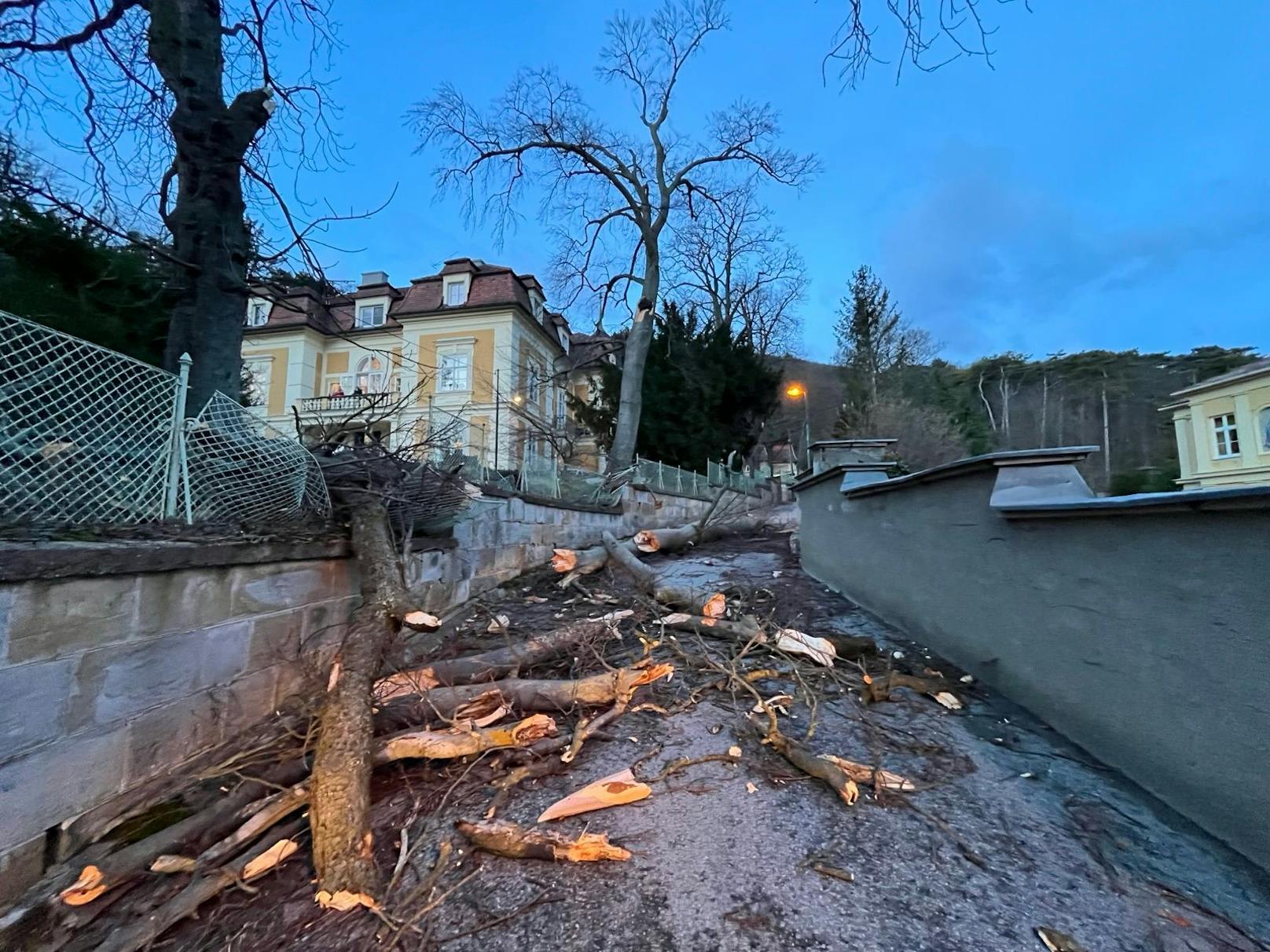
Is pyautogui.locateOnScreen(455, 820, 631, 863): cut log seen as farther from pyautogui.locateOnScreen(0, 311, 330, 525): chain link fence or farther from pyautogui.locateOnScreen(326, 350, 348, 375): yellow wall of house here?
pyautogui.locateOnScreen(326, 350, 348, 375): yellow wall of house

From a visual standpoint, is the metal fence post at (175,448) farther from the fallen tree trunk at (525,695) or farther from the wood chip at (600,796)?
the wood chip at (600,796)

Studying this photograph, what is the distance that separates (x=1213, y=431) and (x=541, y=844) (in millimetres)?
14332

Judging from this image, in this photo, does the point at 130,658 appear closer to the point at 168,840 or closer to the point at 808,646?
the point at 168,840

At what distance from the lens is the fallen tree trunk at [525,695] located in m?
2.90

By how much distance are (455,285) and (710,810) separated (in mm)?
24665

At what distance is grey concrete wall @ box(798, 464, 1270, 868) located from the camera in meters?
1.96

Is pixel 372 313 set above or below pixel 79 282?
above

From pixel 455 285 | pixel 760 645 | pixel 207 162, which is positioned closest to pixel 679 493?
pixel 760 645

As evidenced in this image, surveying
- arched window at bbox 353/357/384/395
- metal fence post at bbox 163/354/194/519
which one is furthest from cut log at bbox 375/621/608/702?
arched window at bbox 353/357/384/395

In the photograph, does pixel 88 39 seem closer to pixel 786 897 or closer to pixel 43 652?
pixel 43 652

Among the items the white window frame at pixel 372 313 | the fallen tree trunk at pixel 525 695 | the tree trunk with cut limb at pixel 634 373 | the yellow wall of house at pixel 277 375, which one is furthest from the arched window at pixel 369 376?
the fallen tree trunk at pixel 525 695

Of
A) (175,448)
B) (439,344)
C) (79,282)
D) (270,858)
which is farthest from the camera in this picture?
(439,344)

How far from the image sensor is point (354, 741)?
2.25 m

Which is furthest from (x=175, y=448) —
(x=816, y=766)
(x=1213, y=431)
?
(x=1213, y=431)
